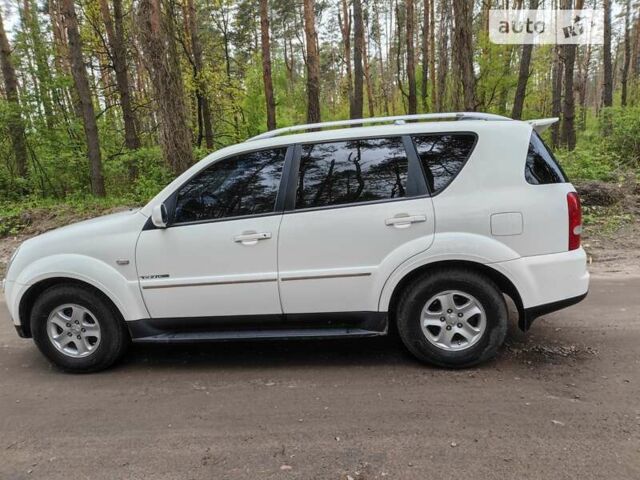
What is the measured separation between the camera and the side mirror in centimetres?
369

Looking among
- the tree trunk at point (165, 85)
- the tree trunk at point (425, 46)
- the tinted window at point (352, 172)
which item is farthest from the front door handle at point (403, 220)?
the tree trunk at point (425, 46)

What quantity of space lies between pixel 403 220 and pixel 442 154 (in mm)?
648

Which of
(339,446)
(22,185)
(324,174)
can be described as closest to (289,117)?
(22,185)

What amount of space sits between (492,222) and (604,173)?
316 inches

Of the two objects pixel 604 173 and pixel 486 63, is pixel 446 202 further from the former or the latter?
pixel 486 63

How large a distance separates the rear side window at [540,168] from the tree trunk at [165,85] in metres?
8.04

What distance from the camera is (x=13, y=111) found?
42.0 ft

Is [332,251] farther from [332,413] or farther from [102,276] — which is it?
[102,276]

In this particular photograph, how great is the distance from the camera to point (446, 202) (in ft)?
11.6

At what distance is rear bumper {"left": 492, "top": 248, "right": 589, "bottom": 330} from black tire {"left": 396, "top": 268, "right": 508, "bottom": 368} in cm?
18

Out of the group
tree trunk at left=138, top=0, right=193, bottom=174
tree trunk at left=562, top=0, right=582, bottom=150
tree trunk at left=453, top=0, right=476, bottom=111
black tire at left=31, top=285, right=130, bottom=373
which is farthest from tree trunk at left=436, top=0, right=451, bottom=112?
black tire at left=31, top=285, right=130, bottom=373

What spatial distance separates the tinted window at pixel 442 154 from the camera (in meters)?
3.60

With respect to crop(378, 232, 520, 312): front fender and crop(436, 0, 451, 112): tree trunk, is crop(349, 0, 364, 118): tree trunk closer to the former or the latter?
crop(436, 0, 451, 112): tree trunk

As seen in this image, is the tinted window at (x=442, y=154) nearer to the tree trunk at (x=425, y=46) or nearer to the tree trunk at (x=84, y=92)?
the tree trunk at (x=84, y=92)
